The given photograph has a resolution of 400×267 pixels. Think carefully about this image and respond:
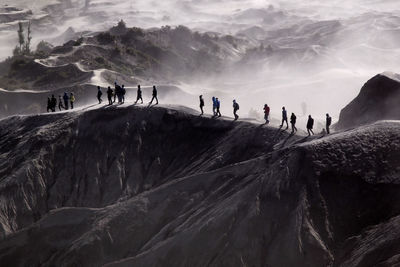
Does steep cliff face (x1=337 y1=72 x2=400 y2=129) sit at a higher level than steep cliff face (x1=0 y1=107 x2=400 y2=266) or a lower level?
higher

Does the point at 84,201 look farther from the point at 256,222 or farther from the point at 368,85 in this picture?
the point at 368,85

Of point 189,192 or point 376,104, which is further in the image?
point 376,104

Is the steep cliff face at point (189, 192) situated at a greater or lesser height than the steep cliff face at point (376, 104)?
lesser

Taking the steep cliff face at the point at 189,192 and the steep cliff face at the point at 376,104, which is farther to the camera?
the steep cliff face at the point at 376,104

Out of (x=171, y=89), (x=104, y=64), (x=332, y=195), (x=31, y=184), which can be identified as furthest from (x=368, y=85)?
(x=104, y=64)

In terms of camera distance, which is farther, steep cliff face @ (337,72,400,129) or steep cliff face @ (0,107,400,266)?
steep cliff face @ (337,72,400,129)
